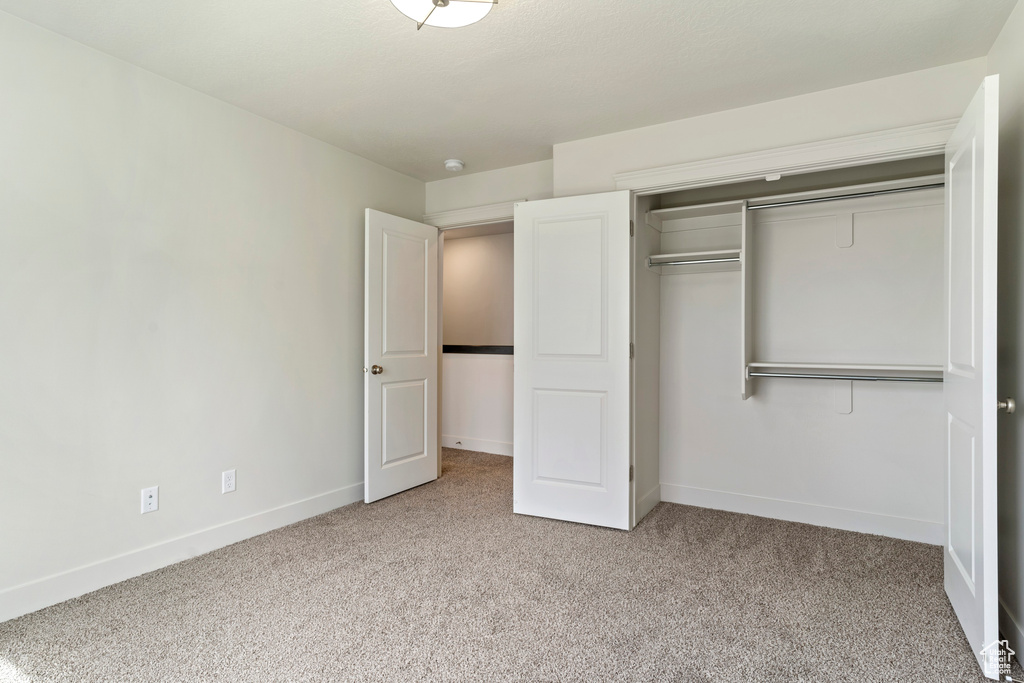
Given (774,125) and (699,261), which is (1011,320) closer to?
(774,125)

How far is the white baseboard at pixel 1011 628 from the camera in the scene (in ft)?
6.31

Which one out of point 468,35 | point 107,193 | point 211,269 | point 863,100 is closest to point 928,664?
point 863,100

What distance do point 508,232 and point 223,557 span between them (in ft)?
12.4

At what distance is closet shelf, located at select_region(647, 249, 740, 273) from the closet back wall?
2171 mm

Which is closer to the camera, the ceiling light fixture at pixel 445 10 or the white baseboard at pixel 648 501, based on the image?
the ceiling light fixture at pixel 445 10

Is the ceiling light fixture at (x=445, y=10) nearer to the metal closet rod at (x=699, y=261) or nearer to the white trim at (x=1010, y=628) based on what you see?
the metal closet rod at (x=699, y=261)

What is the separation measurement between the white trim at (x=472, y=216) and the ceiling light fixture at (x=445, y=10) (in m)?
2.02

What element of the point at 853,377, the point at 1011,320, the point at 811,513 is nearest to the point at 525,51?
the point at 1011,320

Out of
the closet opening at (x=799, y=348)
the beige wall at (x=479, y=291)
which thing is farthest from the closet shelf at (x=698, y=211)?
the beige wall at (x=479, y=291)

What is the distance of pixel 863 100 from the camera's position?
279 cm

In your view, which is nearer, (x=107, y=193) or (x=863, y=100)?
(x=107, y=193)

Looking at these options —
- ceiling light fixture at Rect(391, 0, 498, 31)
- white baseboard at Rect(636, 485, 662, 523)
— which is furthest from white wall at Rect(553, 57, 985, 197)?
white baseboard at Rect(636, 485, 662, 523)

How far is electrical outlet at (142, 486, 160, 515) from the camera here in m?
2.70

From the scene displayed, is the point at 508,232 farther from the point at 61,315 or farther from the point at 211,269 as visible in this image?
the point at 61,315
